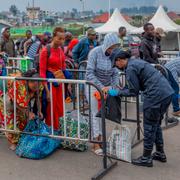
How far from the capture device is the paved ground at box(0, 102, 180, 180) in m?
5.03

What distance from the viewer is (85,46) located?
31.3ft

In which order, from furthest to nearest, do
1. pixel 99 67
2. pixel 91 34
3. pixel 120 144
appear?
pixel 91 34 → pixel 99 67 → pixel 120 144

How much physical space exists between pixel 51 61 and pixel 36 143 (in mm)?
1215

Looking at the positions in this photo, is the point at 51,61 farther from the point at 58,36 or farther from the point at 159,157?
the point at 159,157

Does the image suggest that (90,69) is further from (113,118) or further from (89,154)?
(89,154)

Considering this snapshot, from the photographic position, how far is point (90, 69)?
18.5 feet

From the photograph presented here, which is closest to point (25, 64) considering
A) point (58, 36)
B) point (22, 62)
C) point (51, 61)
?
point (22, 62)

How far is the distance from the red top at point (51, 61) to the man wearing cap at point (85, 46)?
3381 mm

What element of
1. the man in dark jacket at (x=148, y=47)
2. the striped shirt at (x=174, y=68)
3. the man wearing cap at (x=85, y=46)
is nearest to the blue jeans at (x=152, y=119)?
the striped shirt at (x=174, y=68)

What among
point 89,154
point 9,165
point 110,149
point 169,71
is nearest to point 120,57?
point 110,149

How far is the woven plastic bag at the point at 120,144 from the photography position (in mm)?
5320

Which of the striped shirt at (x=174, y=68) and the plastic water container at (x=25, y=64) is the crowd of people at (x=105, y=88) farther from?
the plastic water container at (x=25, y=64)

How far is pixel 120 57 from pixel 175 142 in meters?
2.09

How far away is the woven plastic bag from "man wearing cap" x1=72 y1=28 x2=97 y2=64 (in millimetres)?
4428
